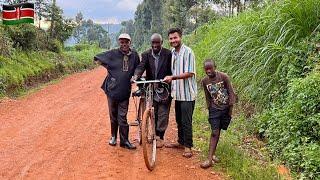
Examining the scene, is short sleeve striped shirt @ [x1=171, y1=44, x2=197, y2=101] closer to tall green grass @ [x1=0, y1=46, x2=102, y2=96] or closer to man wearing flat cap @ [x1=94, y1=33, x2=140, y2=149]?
man wearing flat cap @ [x1=94, y1=33, x2=140, y2=149]

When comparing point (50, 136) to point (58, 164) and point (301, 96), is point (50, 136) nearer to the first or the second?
point (58, 164)

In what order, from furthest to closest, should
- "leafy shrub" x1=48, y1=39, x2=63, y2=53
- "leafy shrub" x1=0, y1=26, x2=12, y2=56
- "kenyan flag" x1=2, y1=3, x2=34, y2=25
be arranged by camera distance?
"leafy shrub" x1=48, y1=39, x2=63, y2=53, "kenyan flag" x1=2, y1=3, x2=34, y2=25, "leafy shrub" x1=0, y1=26, x2=12, y2=56

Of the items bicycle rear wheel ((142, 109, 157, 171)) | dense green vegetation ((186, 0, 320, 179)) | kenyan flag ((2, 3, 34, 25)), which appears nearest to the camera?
bicycle rear wheel ((142, 109, 157, 171))

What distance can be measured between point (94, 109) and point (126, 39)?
4.73 m

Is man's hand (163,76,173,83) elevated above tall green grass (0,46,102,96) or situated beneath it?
elevated above

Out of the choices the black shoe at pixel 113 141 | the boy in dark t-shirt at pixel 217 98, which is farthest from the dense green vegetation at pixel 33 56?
the boy in dark t-shirt at pixel 217 98

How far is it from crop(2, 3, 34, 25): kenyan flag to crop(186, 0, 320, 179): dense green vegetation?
9.61 m

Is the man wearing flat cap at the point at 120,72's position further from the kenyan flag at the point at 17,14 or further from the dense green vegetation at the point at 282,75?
the kenyan flag at the point at 17,14

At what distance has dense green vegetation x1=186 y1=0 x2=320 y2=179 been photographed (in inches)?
231

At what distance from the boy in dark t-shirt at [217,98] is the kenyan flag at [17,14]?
12460mm

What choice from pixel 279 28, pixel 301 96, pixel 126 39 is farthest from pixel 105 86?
pixel 279 28

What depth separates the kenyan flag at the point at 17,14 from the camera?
16.5m

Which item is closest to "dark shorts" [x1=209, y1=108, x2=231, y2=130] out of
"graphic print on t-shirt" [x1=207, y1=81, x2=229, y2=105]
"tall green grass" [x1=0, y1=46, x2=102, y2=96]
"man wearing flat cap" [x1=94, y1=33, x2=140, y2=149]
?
"graphic print on t-shirt" [x1=207, y1=81, x2=229, y2=105]

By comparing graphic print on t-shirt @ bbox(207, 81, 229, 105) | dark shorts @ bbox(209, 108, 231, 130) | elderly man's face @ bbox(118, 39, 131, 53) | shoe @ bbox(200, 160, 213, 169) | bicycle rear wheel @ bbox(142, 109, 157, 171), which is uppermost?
elderly man's face @ bbox(118, 39, 131, 53)
